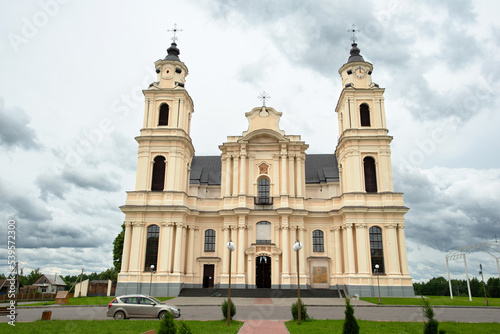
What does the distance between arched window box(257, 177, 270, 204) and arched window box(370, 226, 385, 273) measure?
9.50 m

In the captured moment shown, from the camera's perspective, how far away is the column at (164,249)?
101ft

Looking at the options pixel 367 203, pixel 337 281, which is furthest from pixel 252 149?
pixel 337 281

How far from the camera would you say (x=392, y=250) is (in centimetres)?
3109

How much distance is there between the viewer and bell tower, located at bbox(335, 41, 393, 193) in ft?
109

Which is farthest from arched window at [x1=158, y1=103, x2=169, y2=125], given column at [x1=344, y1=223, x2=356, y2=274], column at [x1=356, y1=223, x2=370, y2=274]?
column at [x1=356, y1=223, x2=370, y2=274]

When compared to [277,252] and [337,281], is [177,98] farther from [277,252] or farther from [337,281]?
[337,281]

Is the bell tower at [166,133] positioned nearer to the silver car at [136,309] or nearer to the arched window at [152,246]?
the arched window at [152,246]

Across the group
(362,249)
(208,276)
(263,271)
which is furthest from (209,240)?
(362,249)

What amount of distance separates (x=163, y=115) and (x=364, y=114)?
1905 centimetres

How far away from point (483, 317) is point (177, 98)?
93.7ft

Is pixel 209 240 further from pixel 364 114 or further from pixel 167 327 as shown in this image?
pixel 167 327

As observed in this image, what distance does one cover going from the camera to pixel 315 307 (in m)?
22.8

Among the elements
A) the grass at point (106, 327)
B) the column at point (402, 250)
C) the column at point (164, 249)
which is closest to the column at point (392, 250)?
the column at point (402, 250)

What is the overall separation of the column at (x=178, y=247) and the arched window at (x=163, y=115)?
994cm
